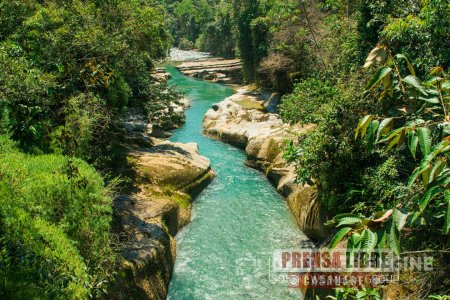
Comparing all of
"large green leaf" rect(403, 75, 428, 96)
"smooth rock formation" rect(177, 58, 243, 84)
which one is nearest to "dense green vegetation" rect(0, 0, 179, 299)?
"large green leaf" rect(403, 75, 428, 96)

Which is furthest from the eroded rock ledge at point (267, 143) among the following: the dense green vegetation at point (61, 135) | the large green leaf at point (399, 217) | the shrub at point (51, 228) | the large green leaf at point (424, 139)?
the large green leaf at point (399, 217)

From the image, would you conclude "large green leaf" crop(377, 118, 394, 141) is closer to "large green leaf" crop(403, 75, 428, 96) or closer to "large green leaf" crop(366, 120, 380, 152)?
"large green leaf" crop(366, 120, 380, 152)

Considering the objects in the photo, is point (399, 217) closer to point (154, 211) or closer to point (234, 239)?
point (234, 239)

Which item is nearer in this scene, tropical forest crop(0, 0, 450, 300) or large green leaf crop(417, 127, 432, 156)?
large green leaf crop(417, 127, 432, 156)

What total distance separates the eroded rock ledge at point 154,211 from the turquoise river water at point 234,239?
0.58m

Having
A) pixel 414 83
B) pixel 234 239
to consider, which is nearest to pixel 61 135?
pixel 234 239

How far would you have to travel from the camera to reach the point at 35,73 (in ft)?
35.4

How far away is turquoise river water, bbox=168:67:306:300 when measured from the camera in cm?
1078

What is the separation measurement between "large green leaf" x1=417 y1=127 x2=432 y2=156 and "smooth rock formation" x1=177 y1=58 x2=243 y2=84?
4365cm

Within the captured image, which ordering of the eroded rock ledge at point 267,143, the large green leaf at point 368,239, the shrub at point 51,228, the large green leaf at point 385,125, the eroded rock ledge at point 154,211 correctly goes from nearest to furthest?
the large green leaf at point 368,239 < the large green leaf at point 385,125 < the shrub at point 51,228 < the eroded rock ledge at point 154,211 < the eroded rock ledge at point 267,143

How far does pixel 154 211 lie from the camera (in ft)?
42.9

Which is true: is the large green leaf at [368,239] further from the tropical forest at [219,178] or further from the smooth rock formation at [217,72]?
the smooth rock formation at [217,72]

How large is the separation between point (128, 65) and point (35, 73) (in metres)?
6.45

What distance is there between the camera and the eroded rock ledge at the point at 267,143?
44.6ft
